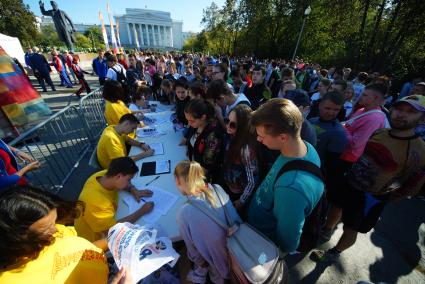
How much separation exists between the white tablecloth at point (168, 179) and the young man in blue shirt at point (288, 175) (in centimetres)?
106

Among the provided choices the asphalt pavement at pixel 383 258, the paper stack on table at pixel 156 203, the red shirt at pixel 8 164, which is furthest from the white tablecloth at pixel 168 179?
the asphalt pavement at pixel 383 258

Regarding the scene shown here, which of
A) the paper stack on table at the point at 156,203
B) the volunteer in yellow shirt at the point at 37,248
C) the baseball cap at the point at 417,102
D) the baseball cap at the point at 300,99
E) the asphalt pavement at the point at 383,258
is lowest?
the asphalt pavement at the point at 383,258

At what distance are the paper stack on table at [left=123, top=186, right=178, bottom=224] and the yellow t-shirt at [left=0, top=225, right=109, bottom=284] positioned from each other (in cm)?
69

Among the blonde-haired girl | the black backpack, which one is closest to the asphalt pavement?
the black backpack

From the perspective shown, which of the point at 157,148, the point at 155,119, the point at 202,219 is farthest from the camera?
the point at 155,119

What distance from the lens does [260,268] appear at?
132 cm

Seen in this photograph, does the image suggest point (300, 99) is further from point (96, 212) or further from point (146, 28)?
point (146, 28)

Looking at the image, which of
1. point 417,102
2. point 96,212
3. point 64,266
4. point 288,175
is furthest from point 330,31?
point 64,266

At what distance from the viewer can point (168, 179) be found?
2670 millimetres

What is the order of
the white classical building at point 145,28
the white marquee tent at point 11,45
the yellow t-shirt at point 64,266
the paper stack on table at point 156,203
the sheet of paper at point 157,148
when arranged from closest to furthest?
the yellow t-shirt at point 64,266, the paper stack on table at point 156,203, the sheet of paper at point 157,148, the white marquee tent at point 11,45, the white classical building at point 145,28

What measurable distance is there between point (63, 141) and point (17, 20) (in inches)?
1461

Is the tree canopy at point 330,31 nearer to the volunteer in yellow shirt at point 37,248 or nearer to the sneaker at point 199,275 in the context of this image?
the sneaker at point 199,275

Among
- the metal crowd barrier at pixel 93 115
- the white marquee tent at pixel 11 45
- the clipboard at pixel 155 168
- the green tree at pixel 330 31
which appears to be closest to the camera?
the clipboard at pixel 155 168

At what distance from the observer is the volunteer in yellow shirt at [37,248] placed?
1095 mm
